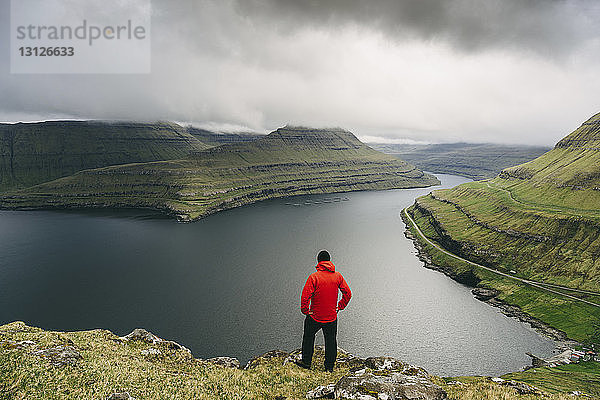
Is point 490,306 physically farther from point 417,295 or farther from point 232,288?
point 232,288

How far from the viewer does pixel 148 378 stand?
21.0m

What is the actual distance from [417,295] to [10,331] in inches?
3810

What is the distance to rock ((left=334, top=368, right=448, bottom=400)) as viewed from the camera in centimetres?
1440

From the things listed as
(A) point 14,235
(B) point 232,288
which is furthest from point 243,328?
(A) point 14,235

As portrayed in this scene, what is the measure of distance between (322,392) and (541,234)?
13941cm

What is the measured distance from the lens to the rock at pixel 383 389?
1440 centimetres

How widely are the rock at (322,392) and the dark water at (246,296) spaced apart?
54.6 meters

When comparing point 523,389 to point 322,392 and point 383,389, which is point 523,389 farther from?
point 322,392

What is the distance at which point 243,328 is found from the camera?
74.7 metres

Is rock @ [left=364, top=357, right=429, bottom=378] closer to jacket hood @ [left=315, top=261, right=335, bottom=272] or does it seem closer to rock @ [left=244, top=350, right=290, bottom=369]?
rock @ [left=244, top=350, right=290, bottom=369]

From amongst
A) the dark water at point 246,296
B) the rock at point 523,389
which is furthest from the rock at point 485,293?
the rock at point 523,389

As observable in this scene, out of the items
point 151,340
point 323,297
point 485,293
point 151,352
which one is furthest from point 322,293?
point 485,293

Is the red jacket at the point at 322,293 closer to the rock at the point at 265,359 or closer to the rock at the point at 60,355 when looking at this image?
the rock at the point at 265,359

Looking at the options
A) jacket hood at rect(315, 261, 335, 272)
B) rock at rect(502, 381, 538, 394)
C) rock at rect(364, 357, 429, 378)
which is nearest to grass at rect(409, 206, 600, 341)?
rock at rect(502, 381, 538, 394)
